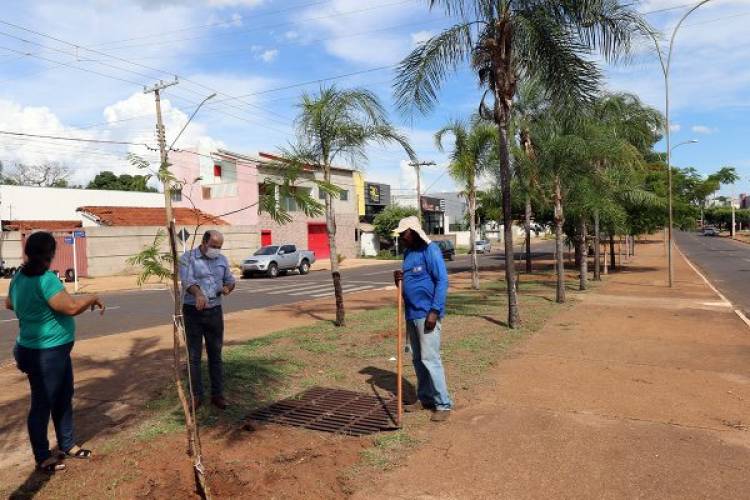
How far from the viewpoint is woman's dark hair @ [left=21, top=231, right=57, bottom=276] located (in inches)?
153

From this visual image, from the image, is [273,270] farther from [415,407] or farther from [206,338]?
[415,407]

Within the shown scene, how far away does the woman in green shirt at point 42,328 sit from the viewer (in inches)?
153

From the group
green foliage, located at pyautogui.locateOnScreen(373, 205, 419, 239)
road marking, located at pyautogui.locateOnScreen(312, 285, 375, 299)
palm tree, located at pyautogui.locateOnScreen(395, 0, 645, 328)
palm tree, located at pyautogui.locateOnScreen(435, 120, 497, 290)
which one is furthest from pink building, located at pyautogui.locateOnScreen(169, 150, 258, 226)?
palm tree, located at pyautogui.locateOnScreen(395, 0, 645, 328)

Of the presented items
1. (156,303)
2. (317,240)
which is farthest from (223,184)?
(156,303)

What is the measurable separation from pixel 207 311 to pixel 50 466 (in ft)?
5.76

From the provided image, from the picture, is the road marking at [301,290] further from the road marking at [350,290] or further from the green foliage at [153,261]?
the green foliage at [153,261]

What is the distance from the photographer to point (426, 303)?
5191 millimetres

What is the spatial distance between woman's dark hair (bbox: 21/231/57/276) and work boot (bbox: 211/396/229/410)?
200 centimetres

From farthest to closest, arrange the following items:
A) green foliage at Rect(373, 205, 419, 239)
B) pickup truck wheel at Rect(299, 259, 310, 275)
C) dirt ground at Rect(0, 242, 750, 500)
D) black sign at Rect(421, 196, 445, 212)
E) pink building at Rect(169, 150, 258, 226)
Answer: black sign at Rect(421, 196, 445, 212) → green foliage at Rect(373, 205, 419, 239) → pink building at Rect(169, 150, 258, 226) → pickup truck wheel at Rect(299, 259, 310, 275) → dirt ground at Rect(0, 242, 750, 500)

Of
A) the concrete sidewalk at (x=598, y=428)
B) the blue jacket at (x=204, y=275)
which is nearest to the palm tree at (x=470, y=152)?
the concrete sidewalk at (x=598, y=428)

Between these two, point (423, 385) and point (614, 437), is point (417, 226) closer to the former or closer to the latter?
point (423, 385)

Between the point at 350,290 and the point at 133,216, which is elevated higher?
the point at 133,216

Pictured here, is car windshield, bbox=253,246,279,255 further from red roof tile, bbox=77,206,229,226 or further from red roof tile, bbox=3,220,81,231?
red roof tile, bbox=3,220,81,231

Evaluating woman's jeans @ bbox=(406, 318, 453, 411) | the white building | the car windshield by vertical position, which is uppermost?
the white building
